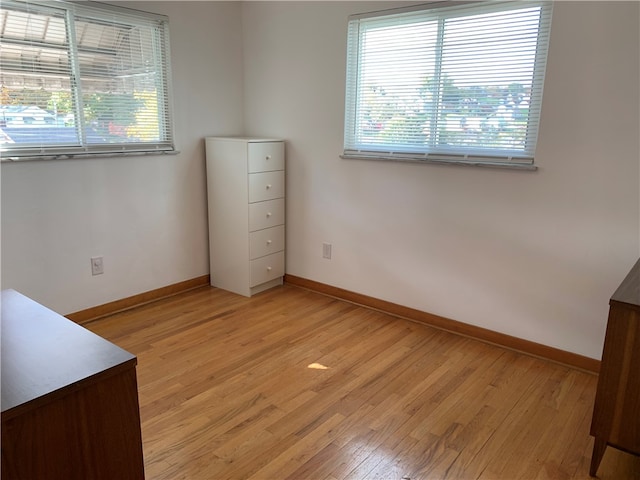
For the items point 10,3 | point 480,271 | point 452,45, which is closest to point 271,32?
point 452,45

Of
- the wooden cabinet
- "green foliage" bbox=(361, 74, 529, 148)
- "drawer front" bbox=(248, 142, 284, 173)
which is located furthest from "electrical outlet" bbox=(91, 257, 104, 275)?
the wooden cabinet

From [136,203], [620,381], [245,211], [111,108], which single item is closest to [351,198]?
[245,211]

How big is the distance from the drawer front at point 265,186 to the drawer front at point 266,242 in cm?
25

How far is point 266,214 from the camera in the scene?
3572mm

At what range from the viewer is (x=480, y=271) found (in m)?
2.86

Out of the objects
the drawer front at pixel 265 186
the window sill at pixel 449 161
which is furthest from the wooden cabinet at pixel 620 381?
the drawer front at pixel 265 186

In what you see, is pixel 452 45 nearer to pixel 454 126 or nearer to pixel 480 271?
pixel 454 126

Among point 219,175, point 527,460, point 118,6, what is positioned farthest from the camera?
point 219,175

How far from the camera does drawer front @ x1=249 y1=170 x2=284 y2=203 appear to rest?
3.41m

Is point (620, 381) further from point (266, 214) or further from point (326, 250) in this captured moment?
point (266, 214)

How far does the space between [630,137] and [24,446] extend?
2.60 meters

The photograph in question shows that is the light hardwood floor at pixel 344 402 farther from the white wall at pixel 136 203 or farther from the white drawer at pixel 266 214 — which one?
the white drawer at pixel 266 214

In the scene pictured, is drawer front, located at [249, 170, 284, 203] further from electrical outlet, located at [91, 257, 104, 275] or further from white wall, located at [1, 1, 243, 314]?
electrical outlet, located at [91, 257, 104, 275]

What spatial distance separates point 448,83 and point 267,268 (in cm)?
184
